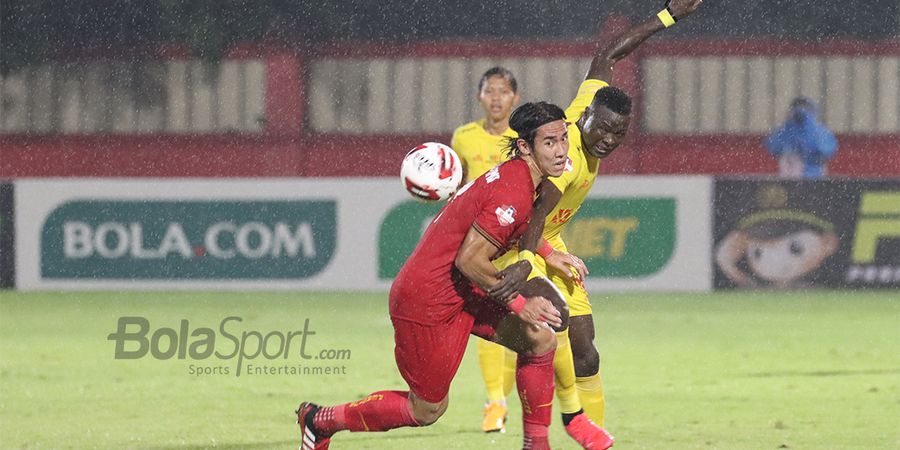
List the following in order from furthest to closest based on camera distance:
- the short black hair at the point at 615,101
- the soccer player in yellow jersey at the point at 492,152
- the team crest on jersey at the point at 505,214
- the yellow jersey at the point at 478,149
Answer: the yellow jersey at the point at 478,149
the soccer player in yellow jersey at the point at 492,152
the short black hair at the point at 615,101
the team crest on jersey at the point at 505,214

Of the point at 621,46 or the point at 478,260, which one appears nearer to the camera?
the point at 478,260

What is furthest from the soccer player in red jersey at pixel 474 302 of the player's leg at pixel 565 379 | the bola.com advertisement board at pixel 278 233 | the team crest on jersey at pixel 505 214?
the bola.com advertisement board at pixel 278 233

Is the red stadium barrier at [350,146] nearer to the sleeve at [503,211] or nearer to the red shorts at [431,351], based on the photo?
the red shorts at [431,351]

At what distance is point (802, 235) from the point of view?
50.7ft

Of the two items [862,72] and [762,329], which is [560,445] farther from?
[862,72]

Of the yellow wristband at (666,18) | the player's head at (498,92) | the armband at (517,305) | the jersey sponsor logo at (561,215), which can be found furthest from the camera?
the player's head at (498,92)

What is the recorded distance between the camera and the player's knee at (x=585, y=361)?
770 cm

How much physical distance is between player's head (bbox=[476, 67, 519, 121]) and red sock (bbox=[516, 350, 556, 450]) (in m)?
2.47

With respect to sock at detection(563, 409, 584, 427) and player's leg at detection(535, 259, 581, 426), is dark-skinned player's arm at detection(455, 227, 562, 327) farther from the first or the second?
sock at detection(563, 409, 584, 427)

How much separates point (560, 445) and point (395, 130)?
50.2 ft

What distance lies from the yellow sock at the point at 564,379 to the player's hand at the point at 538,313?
642 millimetres

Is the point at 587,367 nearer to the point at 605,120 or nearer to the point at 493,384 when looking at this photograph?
the point at 493,384

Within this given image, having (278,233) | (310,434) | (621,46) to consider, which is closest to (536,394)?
(310,434)

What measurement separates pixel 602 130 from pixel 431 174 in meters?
0.86
